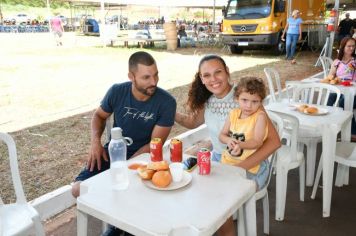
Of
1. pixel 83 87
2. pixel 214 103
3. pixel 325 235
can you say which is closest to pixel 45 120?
pixel 83 87

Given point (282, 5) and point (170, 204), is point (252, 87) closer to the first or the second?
point (170, 204)

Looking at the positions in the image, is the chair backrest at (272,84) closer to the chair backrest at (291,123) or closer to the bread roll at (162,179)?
the chair backrest at (291,123)

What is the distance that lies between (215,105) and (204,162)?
0.75m

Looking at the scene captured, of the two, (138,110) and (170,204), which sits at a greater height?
(138,110)

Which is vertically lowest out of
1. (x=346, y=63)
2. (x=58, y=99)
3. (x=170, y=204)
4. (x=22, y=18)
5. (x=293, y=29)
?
(x=58, y=99)

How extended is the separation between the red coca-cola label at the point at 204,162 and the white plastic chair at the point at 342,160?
4.72 ft

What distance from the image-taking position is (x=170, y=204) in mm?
1371

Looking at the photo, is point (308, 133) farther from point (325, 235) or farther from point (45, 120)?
point (45, 120)

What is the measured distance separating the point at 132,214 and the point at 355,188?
2497mm

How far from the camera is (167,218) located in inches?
50.1

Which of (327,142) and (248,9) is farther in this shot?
(248,9)

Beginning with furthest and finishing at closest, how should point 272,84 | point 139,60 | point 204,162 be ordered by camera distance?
point 272,84
point 139,60
point 204,162

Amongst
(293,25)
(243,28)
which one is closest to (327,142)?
(293,25)

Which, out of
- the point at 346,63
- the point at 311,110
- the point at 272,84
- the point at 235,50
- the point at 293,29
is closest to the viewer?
the point at 311,110
